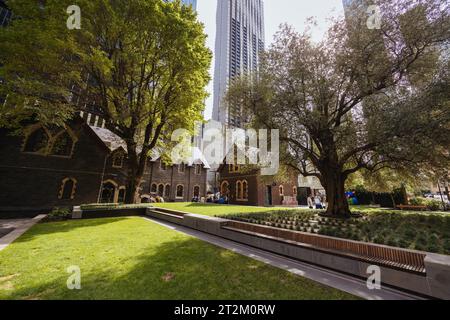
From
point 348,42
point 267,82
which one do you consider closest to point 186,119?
point 267,82

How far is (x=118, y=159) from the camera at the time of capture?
25.0 meters

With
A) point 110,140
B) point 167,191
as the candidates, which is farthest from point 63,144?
point 167,191

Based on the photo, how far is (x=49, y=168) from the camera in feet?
63.0

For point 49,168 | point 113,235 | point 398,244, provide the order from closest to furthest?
point 398,244, point 113,235, point 49,168

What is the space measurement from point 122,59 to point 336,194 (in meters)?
18.2

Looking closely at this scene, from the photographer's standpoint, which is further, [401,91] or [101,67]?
[101,67]

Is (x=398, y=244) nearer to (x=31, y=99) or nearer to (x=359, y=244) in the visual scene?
(x=359, y=244)

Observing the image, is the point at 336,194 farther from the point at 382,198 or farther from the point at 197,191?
the point at 197,191

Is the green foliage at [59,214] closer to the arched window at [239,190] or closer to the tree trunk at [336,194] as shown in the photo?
the tree trunk at [336,194]

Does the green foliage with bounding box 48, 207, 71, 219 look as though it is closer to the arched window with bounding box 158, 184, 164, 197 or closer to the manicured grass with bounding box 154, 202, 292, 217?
the manicured grass with bounding box 154, 202, 292, 217

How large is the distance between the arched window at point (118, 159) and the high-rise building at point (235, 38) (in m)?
59.5

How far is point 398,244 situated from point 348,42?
9.65 metres

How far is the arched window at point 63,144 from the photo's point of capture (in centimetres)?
1966

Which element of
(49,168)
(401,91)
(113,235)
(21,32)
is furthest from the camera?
(49,168)
